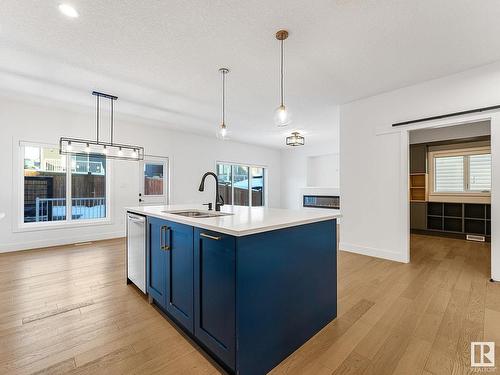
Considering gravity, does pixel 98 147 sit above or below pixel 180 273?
above

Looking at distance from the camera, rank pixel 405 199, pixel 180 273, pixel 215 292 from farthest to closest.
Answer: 1. pixel 405 199
2. pixel 180 273
3. pixel 215 292

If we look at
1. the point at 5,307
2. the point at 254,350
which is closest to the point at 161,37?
the point at 254,350

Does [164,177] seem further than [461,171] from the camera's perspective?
Yes

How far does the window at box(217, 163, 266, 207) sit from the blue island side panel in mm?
5880

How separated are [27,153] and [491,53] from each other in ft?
23.7

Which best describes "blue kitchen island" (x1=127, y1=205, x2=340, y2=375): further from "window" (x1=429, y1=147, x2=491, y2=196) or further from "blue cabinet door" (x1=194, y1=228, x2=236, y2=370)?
"window" (x1=429, y1=147, x2=491, y2=196)

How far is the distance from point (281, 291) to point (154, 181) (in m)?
5.28

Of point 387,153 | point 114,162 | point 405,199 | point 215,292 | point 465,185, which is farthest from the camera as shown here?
point 114,162

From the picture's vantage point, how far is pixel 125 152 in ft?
17.3

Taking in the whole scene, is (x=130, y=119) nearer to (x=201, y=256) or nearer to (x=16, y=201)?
(x=16, y=201)

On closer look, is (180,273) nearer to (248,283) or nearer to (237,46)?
(248,283)

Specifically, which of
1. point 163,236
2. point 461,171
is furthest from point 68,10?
point 461,171

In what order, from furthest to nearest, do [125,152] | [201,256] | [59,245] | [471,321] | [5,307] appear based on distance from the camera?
[125,152], [59,245], [5,307], [471,321], [201,256]

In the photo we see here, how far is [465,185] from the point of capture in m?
5.20
